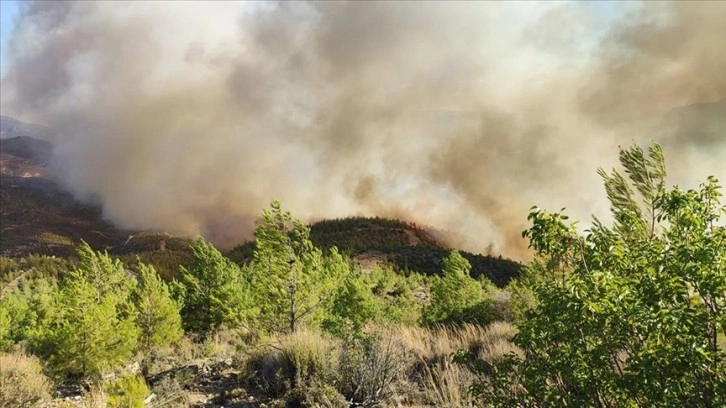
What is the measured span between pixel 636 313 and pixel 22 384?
1200 centimetres

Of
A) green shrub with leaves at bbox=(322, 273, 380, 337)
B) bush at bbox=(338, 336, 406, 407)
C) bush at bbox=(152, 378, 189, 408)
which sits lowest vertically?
bush at bbox=(152, 378, 189, 408)

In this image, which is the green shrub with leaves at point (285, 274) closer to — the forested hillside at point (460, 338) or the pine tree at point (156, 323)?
the forested hillside at point (460, 338)

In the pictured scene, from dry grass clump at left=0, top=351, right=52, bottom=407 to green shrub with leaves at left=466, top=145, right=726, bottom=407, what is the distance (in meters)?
9.63

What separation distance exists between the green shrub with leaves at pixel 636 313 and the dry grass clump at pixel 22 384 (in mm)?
9630

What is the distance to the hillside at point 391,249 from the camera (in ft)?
302

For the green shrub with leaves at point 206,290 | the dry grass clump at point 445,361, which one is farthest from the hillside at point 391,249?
the dry grass clump at point 445,361

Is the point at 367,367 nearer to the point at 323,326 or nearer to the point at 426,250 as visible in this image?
the point at 323,326

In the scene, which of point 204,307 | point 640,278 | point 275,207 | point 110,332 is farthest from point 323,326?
point 640,278

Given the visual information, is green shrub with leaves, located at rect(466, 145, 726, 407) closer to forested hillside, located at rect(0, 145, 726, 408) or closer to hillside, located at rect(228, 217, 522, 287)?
forested hillside, located at rect(0, 145, 726, 408)

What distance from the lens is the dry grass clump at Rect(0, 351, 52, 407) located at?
28.6ft

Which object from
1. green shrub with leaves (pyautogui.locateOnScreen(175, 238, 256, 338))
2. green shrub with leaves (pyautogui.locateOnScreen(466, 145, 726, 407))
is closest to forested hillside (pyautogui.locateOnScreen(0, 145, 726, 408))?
green shrub with leaves (pyautogui.locateOnScreen(466, 145, 726, 407))

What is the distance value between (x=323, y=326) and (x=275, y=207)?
18.7ft

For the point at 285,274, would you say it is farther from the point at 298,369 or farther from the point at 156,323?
the point at 156,323

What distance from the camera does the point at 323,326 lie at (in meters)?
15.5
